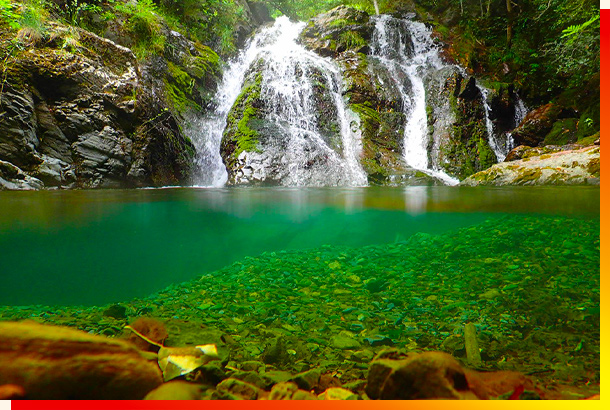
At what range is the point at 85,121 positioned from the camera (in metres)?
6.61

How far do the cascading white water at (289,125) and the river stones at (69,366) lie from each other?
698 cm

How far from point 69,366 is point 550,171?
7.61 meters

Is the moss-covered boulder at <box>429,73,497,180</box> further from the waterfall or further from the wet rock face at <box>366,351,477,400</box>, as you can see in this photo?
the wet rock face at <box>366,351,477,400</box>

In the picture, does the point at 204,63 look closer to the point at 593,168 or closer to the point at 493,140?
the point at 493,140

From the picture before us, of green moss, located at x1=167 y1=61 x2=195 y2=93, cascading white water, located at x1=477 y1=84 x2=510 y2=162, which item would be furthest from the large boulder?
cascading white water, located at x1=477 y1=84 x2=510 y2=162

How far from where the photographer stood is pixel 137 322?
117 cm

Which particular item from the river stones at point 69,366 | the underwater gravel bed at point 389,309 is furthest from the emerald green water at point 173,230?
the river stones at point 69,366

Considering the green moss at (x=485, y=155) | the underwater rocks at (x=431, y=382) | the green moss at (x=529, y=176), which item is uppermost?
the green moss at (x=485, y=155)

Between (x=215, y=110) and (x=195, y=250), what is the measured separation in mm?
9027

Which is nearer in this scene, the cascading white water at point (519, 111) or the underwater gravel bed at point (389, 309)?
the underwater gravel bed at point (389, 309)

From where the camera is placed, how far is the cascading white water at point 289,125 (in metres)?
8.16

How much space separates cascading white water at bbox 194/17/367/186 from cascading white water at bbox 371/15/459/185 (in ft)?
7.13

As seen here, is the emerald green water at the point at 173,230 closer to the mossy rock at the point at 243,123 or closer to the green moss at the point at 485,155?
the mossy rock at the point at 243,123

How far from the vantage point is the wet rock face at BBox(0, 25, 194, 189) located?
5.78 meters
